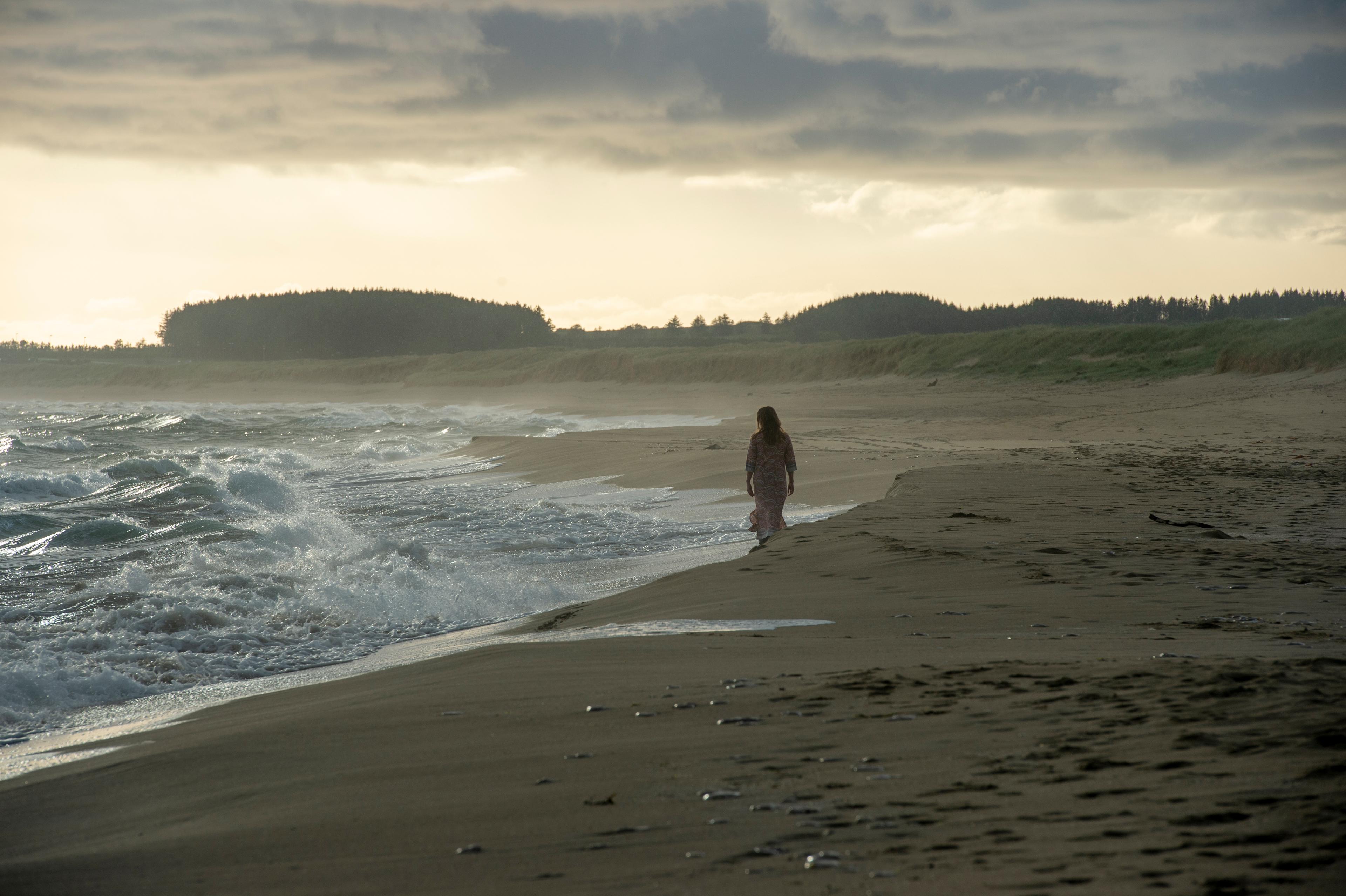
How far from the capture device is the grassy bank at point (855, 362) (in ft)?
99.8

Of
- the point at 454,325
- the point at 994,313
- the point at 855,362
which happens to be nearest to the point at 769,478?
the point at 855,362

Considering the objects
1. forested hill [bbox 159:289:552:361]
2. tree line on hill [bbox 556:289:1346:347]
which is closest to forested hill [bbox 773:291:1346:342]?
tree line on hill [bbox 556:289:1346:347]

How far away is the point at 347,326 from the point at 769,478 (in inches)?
4134

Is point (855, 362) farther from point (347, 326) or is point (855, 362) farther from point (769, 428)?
point (347, 326)

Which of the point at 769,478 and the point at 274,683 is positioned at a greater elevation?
the point at 769,478

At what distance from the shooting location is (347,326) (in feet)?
346

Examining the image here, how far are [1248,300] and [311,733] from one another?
253 feet

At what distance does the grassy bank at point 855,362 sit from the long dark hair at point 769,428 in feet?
76.8

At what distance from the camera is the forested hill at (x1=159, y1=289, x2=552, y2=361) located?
102938 millimetres

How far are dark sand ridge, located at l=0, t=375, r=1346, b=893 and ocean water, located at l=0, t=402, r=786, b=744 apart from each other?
1190 mm

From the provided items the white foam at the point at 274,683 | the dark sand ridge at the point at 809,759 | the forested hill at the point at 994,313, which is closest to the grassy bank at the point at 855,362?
the forested hill at the point at 994,313

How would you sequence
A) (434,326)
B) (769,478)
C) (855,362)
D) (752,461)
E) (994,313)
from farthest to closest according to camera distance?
(434,326)
(994,313)
(855,362)
(752,461)
(769,478)

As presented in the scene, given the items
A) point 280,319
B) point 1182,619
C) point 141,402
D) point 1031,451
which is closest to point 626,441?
point 1031,451

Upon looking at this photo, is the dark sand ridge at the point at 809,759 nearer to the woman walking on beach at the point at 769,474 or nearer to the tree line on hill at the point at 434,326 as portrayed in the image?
the woman walking on beach at the point at 769,474
